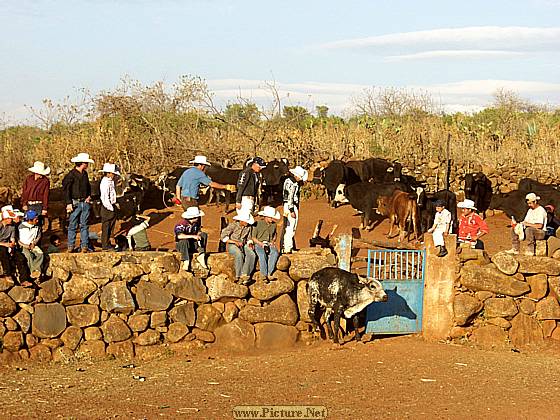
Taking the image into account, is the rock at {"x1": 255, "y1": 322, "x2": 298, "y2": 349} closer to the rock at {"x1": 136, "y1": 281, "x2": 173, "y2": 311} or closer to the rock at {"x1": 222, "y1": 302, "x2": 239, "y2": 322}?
the rock at {"x1": 222, "y1": 302, "x2": 239, "y2": 322}

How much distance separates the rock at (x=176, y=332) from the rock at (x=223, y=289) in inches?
25.7

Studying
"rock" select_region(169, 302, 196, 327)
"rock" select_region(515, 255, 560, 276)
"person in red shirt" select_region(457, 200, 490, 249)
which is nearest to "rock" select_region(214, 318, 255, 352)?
"rock" select_region(169, 302, 196, 327)

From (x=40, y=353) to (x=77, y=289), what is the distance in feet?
3.60

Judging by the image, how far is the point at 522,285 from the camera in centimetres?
1401

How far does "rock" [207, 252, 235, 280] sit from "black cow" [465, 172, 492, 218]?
13225mm

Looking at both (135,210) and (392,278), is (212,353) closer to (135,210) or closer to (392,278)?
(392,278)

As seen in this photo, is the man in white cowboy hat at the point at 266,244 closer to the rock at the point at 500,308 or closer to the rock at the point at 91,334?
the rock at the point at 91,334

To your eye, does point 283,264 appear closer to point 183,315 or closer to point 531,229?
point 183,315

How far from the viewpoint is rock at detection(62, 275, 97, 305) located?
1314 cm

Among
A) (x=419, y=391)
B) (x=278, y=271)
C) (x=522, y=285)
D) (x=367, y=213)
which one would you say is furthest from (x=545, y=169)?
(x=419, y=391)

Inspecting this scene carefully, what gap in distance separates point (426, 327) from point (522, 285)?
173 cm

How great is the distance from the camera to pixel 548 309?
1395cm

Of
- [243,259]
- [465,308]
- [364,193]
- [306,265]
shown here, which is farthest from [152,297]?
[364,193]

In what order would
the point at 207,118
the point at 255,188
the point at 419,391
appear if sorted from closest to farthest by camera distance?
the point at 419,391 < the point at 255,188 < the point at 207,118
